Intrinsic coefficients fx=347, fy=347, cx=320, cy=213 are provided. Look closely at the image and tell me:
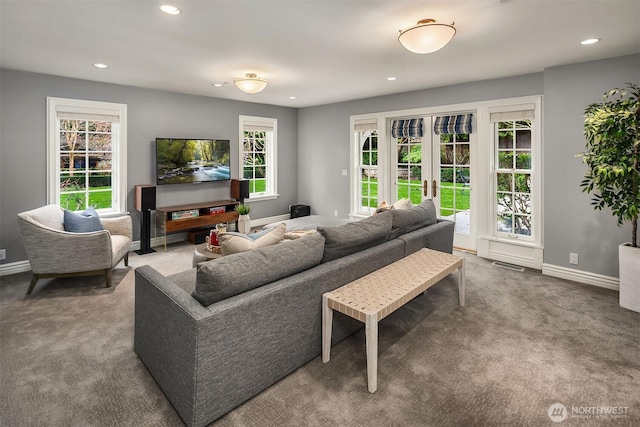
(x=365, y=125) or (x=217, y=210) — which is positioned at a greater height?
(x=365, y=125)

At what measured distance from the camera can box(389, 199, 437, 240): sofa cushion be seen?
3291mm

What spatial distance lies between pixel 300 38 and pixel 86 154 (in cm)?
365

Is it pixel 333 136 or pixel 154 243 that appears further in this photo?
pixel 333 136

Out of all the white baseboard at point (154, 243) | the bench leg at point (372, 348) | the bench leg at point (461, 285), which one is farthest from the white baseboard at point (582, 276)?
the white baseboard at point (154, 243)

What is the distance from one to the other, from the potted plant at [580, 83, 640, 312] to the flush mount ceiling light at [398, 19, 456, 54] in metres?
1.73

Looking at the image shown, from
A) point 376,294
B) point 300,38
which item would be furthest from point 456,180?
point 376,294

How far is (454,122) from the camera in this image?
5.05m

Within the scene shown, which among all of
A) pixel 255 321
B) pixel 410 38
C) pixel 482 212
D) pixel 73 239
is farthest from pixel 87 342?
pixel 482 212

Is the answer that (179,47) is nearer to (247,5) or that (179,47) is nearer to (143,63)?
(143,63)

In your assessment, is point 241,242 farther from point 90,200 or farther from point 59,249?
point 90,200

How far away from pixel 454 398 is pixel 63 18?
381 centimetres

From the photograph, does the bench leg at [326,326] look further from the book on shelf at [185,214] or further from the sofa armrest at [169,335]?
the book on shelf at [185,214]

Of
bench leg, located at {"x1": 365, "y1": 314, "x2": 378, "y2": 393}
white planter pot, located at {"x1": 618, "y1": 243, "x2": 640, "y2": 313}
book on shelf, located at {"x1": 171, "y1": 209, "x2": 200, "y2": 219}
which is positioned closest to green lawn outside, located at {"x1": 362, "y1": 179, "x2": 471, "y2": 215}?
A: white planter pot, located at {"x1": 618, "y1": 243, "x2": 640, "y2": 313}

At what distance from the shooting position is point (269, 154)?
281 inches
